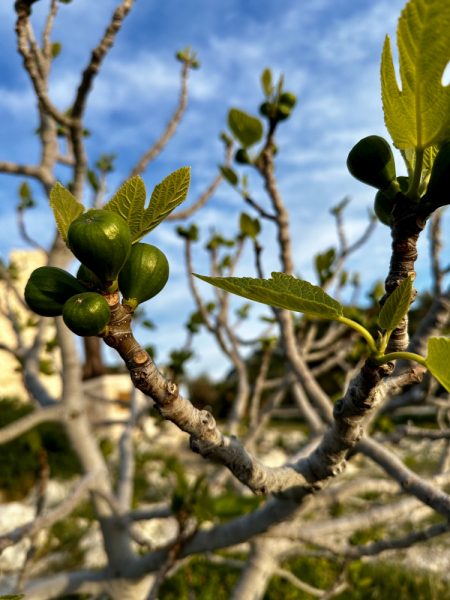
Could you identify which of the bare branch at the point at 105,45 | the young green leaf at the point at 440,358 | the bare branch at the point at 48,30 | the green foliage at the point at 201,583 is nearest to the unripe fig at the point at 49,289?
the young green leaf at the point at 440,358

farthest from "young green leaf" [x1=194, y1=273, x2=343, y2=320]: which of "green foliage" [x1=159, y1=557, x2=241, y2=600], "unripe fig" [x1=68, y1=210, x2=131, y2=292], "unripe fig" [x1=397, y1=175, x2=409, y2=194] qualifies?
"green foliage" [x1=159, y1=557, x2=241, y2=600]

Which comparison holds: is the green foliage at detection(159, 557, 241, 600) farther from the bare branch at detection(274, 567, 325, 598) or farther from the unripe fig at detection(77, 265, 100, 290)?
the unripe fig at detection(77, 265, 100, 290)

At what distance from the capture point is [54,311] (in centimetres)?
85

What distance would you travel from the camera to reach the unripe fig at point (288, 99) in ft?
5.78

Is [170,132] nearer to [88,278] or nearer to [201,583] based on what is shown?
[88,278]

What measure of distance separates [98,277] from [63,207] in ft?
0.48

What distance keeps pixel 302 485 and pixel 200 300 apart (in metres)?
2.11

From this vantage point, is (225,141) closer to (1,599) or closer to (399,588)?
(1,599)

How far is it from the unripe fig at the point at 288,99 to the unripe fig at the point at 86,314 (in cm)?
138

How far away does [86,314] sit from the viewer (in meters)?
0.72

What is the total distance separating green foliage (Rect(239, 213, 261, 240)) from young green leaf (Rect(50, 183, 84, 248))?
112 centimetres

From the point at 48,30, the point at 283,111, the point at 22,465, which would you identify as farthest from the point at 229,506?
the point at 22,465

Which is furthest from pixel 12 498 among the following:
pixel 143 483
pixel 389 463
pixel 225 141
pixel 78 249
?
pixel 78 249

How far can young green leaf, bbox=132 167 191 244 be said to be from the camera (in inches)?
28.7
